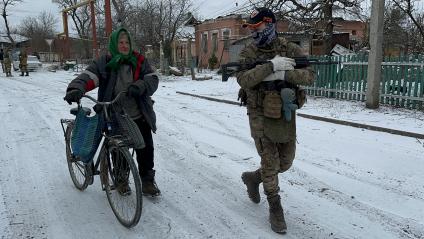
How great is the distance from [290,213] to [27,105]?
9682 mm

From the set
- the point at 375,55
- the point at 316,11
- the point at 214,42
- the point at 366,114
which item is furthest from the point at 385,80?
the point at 214,42

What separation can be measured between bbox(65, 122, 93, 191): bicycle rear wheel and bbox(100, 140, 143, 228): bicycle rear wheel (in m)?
0.46

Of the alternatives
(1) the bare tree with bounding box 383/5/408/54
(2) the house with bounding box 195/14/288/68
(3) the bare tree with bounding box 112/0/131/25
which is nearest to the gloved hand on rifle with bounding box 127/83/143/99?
(1) the bare tree with bounding box 383/5/408/54

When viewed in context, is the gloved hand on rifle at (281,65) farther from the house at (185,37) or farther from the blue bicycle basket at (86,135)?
the house at (185,37)

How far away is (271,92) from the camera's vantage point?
353cm

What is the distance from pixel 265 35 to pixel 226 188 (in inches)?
76.5

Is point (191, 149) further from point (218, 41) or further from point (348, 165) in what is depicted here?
point (218, 41)

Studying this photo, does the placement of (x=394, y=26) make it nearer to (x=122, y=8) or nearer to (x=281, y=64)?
(x=122, y=8)

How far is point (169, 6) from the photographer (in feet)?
96.5

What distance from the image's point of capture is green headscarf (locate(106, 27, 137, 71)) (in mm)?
4027

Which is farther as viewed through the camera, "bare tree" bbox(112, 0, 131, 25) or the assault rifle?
"bare tree" bbox(112, 0, 131, 25)

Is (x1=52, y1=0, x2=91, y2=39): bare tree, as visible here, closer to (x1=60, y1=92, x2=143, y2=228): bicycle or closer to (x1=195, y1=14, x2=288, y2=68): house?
(x1=195, y1=14, x2=288, y2=68): house

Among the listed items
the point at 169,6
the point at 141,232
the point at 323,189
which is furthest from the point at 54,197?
the point at 169,6

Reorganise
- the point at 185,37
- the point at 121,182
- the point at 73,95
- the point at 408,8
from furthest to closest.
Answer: the point at 185,37 → the point at 408,8 → the point at 121,182 → the point at 73,95
